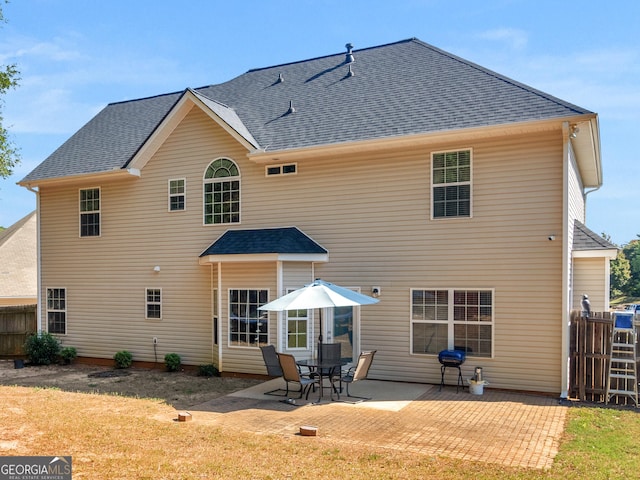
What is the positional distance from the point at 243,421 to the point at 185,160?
8.47m

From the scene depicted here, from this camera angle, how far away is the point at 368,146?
39.5 feet

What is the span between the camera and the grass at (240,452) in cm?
605

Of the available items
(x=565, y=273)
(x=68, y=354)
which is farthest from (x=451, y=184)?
(x=68, y=354)

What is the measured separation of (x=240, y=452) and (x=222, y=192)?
8.65 m

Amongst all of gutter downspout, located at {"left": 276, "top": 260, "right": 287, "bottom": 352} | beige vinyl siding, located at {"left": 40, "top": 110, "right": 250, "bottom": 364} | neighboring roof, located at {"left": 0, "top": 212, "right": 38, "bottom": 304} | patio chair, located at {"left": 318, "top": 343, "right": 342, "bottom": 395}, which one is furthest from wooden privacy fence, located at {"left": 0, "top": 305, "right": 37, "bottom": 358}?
patio chair, located at {"left": 318, "top": 343, "right": 342, "bottom": 395}

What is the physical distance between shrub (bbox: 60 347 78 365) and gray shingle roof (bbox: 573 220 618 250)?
14712mm

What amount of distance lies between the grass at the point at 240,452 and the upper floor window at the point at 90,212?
802 centimetres

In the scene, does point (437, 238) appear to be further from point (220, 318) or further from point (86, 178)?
point (86, 178)

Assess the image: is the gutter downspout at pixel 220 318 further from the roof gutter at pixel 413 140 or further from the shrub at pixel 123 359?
Answer: the shrub at pixel 123 359

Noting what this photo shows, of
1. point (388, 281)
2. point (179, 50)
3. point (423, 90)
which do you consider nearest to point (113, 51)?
point (179, 50)

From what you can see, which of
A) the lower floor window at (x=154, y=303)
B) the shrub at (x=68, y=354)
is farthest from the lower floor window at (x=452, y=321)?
the shrub at (x=68, y=354)

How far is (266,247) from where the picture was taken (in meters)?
12.4

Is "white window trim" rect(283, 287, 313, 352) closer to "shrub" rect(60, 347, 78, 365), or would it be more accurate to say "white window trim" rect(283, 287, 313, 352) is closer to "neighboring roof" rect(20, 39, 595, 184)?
"neighboring roof" rect(20, 39, 595, 184)

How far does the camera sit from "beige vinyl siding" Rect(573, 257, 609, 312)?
12.0m
